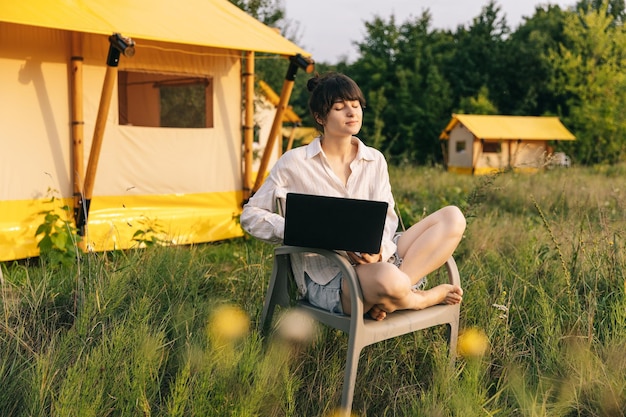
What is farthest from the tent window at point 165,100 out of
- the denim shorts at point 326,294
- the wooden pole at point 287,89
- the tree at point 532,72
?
the tree at point 532,72

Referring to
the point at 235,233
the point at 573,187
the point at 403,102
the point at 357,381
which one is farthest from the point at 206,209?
the point at 403,102

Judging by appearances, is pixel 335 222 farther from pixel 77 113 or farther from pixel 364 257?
pixel 77 113

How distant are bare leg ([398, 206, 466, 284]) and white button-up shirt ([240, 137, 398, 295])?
3.7 inches

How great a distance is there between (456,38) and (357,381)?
1120 inches

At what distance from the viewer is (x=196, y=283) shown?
379 centimetres

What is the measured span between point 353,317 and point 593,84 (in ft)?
71.5

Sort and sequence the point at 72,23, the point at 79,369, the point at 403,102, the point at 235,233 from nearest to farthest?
the point at 79,369, the point at 72,23, the point at 235,233, the point at 403,102

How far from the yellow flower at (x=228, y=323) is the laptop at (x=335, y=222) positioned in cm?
56

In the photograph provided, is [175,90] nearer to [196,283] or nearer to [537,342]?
[196,283]

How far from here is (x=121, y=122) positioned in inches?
296

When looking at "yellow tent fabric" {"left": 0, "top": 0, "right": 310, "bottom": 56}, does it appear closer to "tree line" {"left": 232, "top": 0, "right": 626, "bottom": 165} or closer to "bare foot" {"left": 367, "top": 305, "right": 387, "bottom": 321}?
"bare foot" {"left": 367, "top": 305, "right": 387, "bottom": 321}

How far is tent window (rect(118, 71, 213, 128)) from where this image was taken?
7.30 metres

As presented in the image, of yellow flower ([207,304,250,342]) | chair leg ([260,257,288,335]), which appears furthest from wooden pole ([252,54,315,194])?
chair leg ([260,257,288,335])

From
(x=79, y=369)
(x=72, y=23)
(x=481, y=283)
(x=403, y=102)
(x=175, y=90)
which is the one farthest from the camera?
(x=403, y=102)
